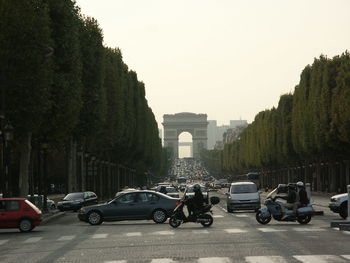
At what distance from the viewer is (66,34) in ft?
165

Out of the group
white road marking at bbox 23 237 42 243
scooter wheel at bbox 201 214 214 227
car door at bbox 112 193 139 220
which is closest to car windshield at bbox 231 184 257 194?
car door at bbox 112 193 139 220

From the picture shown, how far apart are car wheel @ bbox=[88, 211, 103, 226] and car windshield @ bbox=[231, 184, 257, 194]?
39.7ft

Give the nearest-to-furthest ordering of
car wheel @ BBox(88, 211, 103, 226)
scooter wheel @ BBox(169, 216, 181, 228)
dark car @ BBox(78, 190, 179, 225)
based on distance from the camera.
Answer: scooter wheel @ BBox(169, 216, 181, 228) < dark car @ BBox(78, 190, 179, 225) < car wheel @ BBox(88, 211, 103, 226)

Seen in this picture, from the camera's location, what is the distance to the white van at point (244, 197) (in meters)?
50.0

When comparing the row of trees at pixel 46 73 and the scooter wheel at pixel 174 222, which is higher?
the row of trees at pixel 46 73

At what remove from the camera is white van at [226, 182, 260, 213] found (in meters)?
50.0

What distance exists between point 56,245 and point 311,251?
8.57 m

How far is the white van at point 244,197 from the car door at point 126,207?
1137cm

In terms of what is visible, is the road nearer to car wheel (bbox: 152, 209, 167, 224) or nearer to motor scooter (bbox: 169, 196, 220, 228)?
motor scooter (bbox: 169, 196, 220, 228)

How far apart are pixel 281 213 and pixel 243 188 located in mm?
14319

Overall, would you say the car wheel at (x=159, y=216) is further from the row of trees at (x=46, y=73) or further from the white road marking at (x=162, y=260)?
the white road marking at (x=162, y=260)

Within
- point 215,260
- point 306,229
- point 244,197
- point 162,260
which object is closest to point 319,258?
point 215,260

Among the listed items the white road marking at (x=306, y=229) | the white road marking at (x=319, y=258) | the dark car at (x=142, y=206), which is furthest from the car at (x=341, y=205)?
the white road marking at (x=319, y=258)

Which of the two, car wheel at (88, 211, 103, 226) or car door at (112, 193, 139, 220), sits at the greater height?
car door at (112, 193, 139, 220)
